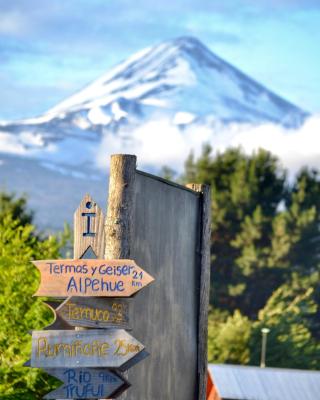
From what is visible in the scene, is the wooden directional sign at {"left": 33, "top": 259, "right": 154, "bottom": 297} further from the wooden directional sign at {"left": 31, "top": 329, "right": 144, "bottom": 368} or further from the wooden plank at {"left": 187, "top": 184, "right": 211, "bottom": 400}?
the wooden plank at {"left": 187, "top": 184, "right": 211, "bottom": 400}

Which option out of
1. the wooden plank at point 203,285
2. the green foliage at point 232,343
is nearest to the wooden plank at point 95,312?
the wooden plank at point 203,285

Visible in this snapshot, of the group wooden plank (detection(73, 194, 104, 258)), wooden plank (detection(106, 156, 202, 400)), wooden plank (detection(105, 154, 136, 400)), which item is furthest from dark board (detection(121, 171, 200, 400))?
wooden plank (detection(73, 194, 104, 258))

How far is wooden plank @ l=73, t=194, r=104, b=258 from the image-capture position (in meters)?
12.1

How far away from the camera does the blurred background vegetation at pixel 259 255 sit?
7094cm

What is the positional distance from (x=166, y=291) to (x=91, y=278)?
2.04 metres

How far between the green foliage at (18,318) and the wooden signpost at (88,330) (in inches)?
622

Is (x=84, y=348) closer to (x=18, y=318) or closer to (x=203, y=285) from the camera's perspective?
(x=203, y=285)

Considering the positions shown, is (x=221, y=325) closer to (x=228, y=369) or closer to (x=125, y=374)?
(x=228, y=369)

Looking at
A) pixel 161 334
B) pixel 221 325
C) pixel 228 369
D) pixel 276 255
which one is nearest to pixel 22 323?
pixel 228 369

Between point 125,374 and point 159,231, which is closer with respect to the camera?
point 125,374

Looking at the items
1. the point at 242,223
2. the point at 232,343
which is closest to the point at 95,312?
the point at 232,343

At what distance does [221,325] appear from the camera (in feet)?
240

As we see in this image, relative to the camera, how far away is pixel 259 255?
3270 inches

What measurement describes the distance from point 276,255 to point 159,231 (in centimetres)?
7007
